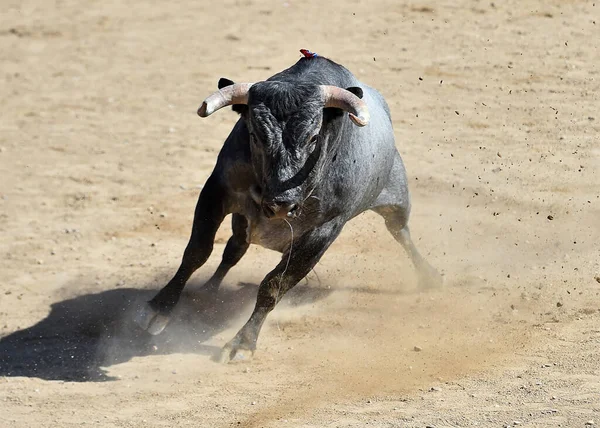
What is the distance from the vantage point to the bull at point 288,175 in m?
7.79

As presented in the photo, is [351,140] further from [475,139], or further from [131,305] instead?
[475,139]

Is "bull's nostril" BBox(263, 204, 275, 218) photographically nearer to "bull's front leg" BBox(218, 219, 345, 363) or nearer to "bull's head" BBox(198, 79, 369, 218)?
"bull's head" BBox(198, 79, 369, 218)

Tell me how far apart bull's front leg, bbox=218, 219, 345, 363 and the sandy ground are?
200mm

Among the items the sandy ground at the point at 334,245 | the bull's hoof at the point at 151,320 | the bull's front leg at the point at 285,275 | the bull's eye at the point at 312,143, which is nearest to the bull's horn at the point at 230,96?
the bull's eye at the point at 312,143

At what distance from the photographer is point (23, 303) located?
9.56 metres

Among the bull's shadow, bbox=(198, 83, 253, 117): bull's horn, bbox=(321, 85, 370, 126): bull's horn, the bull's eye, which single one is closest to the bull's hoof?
the bull's shadow

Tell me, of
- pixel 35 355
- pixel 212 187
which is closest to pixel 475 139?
pixel 212 187

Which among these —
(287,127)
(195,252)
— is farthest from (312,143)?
(195,252)

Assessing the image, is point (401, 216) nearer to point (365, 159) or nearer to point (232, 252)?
point (365, 159)

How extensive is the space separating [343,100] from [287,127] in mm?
446

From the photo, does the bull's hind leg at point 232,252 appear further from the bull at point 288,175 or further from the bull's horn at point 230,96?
the bull's horn at point 230,96

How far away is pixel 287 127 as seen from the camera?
25.5ft

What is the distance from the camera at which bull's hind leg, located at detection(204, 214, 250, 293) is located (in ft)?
30.8

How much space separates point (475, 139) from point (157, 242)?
147 inches
